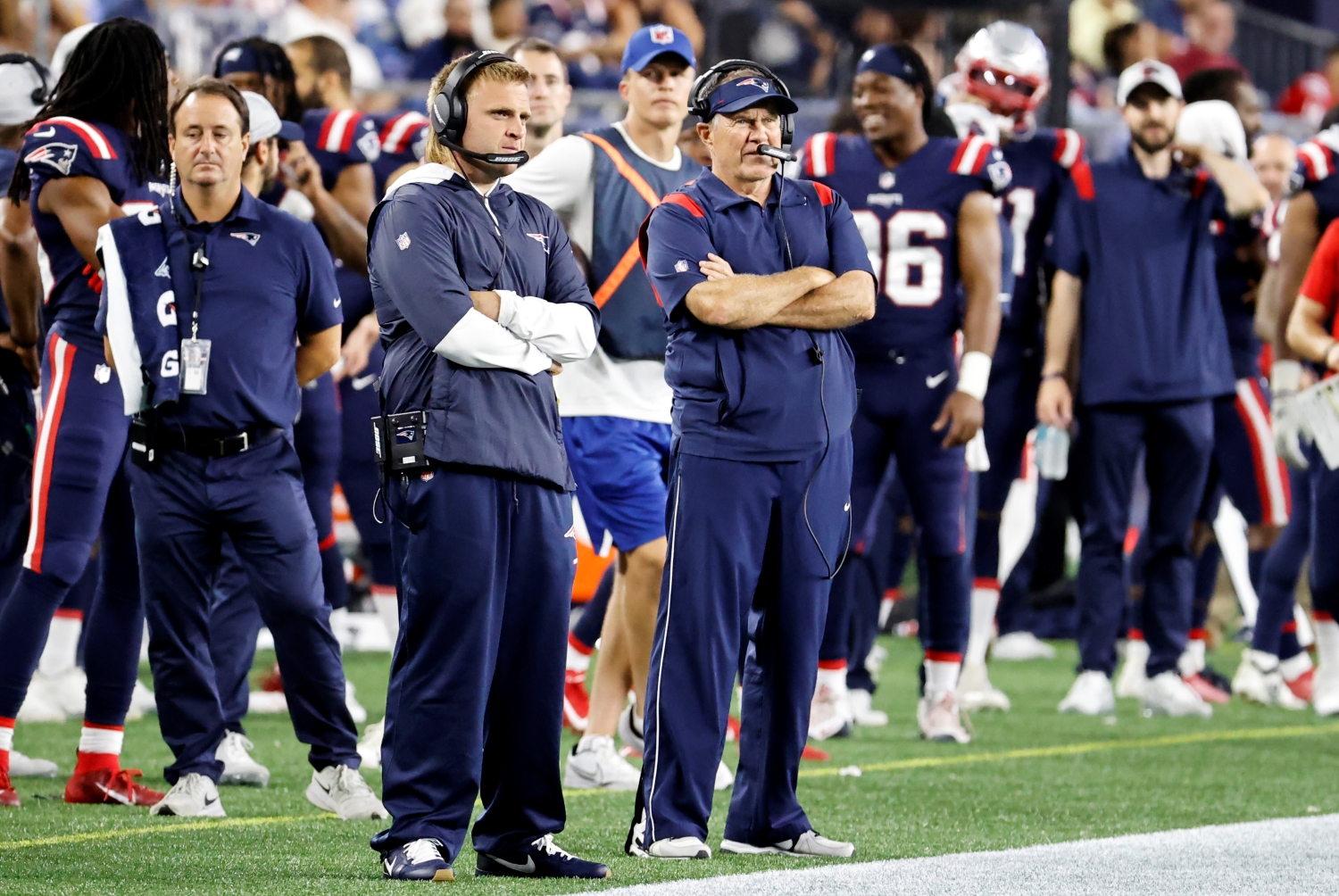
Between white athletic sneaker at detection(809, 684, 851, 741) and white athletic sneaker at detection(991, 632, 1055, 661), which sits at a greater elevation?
white athletic sneaker at detection(809, 684, 851, 741)

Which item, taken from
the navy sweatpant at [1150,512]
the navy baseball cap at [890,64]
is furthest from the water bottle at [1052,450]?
the navy baseball cap at [890,64]

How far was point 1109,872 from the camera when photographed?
4.60 meters

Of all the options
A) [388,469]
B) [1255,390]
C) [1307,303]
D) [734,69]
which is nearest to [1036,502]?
[1255,390]

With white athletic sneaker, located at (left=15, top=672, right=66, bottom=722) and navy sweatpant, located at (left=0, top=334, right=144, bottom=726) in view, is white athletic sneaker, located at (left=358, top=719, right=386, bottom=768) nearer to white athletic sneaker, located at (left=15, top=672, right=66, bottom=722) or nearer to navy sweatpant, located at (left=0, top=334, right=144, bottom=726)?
navy sweatpant, located at (left=0, top=334, right=144, bottom=726)

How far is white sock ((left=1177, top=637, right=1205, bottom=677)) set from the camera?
29.0 feet

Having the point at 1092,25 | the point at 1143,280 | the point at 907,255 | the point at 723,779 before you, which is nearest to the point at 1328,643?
the point at 1143,280

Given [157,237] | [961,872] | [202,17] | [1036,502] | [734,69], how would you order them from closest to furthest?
[961,872] → [734,69] → [157,237] → [1036,502] → [202,17]

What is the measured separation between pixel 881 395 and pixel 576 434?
134 centimetres

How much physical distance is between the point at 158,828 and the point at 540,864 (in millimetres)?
1205

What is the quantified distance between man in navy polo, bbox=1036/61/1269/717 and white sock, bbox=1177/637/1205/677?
0.69m

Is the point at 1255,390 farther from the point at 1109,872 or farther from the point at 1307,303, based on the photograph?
the point at 1109,872

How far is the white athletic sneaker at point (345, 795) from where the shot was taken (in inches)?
210

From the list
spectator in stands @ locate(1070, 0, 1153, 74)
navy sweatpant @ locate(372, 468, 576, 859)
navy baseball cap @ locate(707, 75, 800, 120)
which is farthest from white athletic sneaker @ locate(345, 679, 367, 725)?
spectator in stands @ locate(1070, 0, 1153, 74)

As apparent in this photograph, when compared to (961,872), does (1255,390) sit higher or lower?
higher
